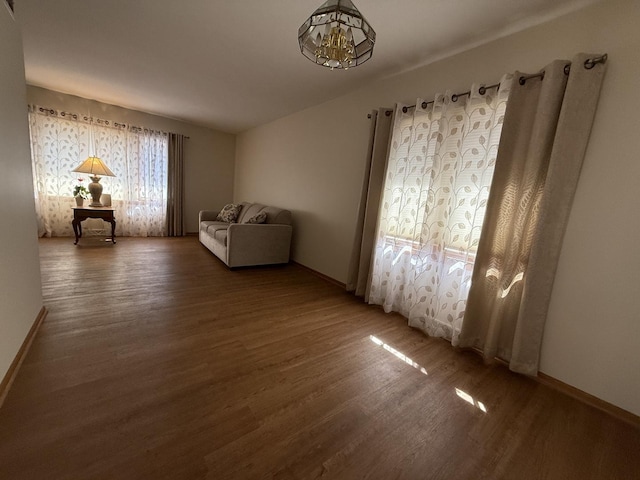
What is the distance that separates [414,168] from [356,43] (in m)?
1.24

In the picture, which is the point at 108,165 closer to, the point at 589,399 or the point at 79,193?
the point at 79,193

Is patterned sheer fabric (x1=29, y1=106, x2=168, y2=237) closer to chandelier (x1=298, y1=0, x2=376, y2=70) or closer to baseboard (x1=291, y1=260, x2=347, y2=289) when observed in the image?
baseboard (x1=291, y1=260, x2=347, y2=289)

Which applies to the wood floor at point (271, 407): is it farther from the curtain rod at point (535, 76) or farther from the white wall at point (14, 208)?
the curtain rod at point (535, 76)

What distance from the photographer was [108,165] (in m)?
4.55

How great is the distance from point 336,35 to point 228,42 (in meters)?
1.56

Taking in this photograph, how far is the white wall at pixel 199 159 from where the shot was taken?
4.67 meters

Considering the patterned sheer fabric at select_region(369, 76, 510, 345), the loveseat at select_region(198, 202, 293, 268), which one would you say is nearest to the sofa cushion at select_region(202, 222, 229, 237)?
the loveseat at select_region(198, 202, 293, 268)

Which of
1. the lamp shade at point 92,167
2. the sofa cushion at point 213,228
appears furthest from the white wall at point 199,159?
→ the sofa cushion at point 213,228

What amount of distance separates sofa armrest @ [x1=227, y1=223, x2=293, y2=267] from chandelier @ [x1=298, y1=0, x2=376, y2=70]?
2469 mm

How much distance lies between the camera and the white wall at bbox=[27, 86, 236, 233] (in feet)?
15.3

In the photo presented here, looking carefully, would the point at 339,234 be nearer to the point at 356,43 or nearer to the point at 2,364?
the point at 356,43

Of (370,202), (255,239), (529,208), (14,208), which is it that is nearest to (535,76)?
(529,208)

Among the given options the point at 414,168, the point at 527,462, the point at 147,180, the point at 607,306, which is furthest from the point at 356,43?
the point at 147,180

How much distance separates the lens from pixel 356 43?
4.59 ft
